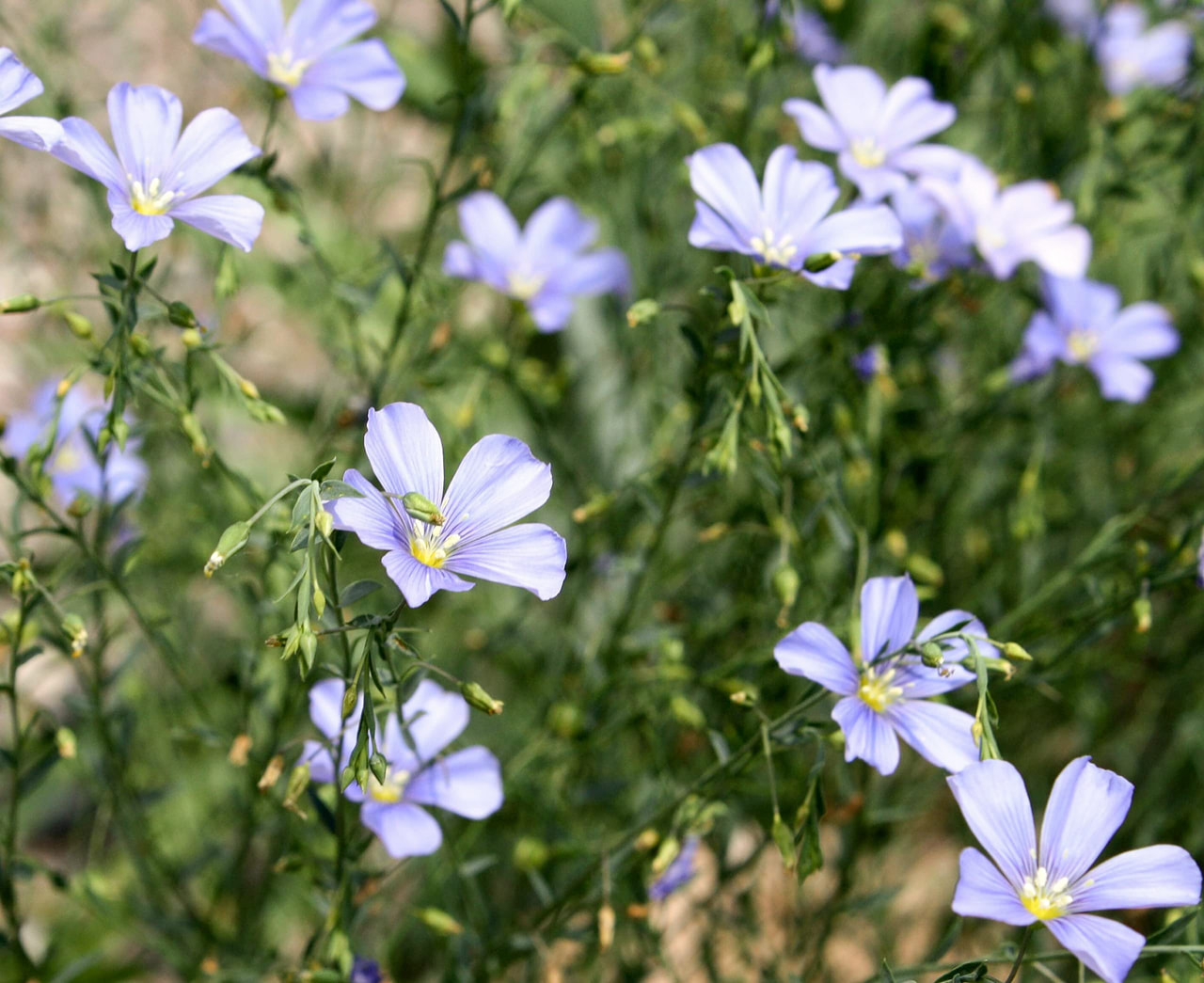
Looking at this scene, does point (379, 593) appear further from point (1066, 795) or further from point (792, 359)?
point (1066, 795)

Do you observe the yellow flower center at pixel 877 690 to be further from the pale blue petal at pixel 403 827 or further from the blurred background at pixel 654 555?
the pale blue petal at pixel 403 827

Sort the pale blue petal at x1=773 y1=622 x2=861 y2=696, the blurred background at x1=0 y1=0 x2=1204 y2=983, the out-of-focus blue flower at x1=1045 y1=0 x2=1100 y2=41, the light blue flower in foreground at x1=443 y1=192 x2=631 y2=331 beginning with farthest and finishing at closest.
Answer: the out-of-focus blue flower at x1=1045 y1=0 x2=1100 y2=41 → the light blue flower in foreground at x1=443 y1=192 x2=631 y2=331 → the blurred background at x1=0 y1=0 x2=1204 y2=983 → the pale blue petal at x1=773 y1=622 x2=861 y2=696

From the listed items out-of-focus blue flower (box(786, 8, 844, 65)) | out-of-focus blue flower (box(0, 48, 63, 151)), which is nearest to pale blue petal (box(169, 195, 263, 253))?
out-of-focus blue flower (box(0, 48, 63, 151))

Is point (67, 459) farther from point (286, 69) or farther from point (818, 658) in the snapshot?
point (818, 658)

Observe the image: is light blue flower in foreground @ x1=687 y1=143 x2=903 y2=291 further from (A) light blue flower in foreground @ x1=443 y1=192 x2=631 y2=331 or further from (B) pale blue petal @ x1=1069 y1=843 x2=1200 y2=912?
(B) pale blue petal @ x1=1069 y1=843 x2=1200 y2=912

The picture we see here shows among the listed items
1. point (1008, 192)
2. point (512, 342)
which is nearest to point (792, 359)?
point (1008, 192)

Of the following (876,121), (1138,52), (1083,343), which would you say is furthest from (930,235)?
(1138,52)

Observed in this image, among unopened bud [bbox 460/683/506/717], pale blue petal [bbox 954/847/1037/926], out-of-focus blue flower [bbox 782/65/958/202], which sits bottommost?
pale blue petal [bbox 954/847/1037/926]
